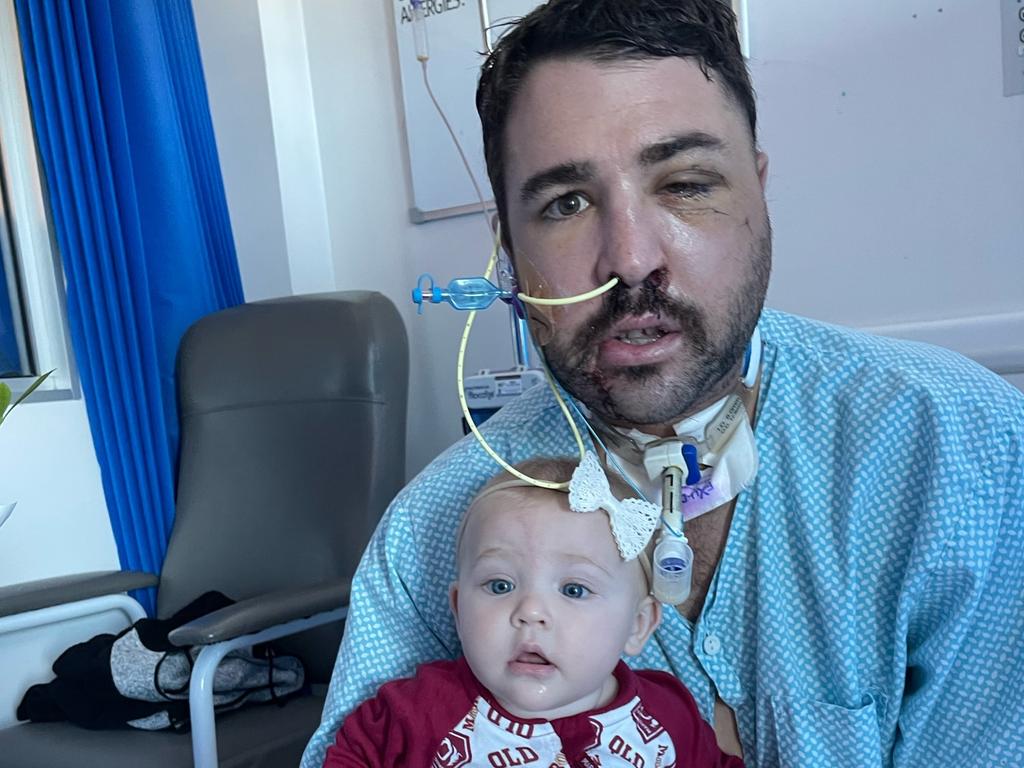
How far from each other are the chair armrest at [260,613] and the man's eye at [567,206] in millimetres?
903

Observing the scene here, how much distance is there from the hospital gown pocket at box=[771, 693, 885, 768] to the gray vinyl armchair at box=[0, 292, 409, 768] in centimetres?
97

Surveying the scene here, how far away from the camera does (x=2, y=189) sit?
8.03 ft

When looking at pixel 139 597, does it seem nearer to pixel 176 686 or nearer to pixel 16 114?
pixel 176 686

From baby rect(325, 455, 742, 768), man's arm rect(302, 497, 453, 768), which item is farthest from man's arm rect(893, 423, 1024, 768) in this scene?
man's arm rect(302, 497, 453, 768)

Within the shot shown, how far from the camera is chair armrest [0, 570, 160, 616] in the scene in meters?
1.93

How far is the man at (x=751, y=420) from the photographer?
36.5 inches

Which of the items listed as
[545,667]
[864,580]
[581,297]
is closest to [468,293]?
[581,297]

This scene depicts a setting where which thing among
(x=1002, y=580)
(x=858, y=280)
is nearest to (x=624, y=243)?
(x=1002, y=580)

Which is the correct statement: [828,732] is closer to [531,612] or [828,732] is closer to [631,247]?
[531,612]

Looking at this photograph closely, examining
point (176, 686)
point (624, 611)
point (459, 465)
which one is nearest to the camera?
point (624, 611)

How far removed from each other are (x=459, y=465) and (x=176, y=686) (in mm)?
930

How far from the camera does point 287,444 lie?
7.07ft

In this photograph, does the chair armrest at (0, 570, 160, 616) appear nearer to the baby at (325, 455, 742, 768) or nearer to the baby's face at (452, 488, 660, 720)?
the baby at (325, 455, 742, 768)

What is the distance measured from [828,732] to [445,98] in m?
2.06
